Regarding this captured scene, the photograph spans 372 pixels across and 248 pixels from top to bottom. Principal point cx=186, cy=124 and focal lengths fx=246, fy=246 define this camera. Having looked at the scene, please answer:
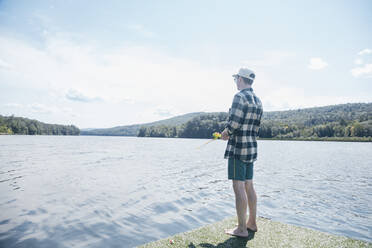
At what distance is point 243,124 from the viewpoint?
412 centimetres

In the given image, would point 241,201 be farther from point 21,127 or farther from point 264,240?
point 21,127

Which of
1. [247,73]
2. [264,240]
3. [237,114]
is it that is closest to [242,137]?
[237,114]

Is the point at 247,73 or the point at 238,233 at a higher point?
the point at 247,73

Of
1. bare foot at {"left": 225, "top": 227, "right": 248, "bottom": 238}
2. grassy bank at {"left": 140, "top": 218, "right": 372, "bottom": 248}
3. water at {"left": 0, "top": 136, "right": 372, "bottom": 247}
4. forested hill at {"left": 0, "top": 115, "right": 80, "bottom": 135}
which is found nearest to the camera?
grassy bank at {"left": 140, "top": 218, "right": 372, "bottom": 248}

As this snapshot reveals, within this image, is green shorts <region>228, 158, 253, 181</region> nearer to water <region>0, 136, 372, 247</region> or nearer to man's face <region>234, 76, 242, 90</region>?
man's face <region>234, 76, 242, 90</region>

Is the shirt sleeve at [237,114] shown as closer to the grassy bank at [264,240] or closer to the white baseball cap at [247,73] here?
the white baseball cap at [247,73]

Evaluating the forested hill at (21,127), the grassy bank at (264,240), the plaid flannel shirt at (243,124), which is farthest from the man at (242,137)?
the forested hill at (21,127)

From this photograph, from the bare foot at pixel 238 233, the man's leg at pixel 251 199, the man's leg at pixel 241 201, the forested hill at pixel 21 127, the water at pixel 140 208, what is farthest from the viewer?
the forested hill at pixel 21 127

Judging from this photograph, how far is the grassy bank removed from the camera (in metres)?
4.00

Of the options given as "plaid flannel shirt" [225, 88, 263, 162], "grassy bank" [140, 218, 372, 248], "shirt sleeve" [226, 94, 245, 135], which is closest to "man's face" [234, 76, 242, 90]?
"plaid flannel shirt" [225, 88, 263, 162]

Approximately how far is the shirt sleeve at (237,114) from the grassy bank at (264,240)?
1900mm

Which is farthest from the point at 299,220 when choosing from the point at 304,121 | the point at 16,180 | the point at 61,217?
the point at 304,121

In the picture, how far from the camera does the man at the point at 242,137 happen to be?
4070mm

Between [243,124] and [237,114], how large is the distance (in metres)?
0.22
